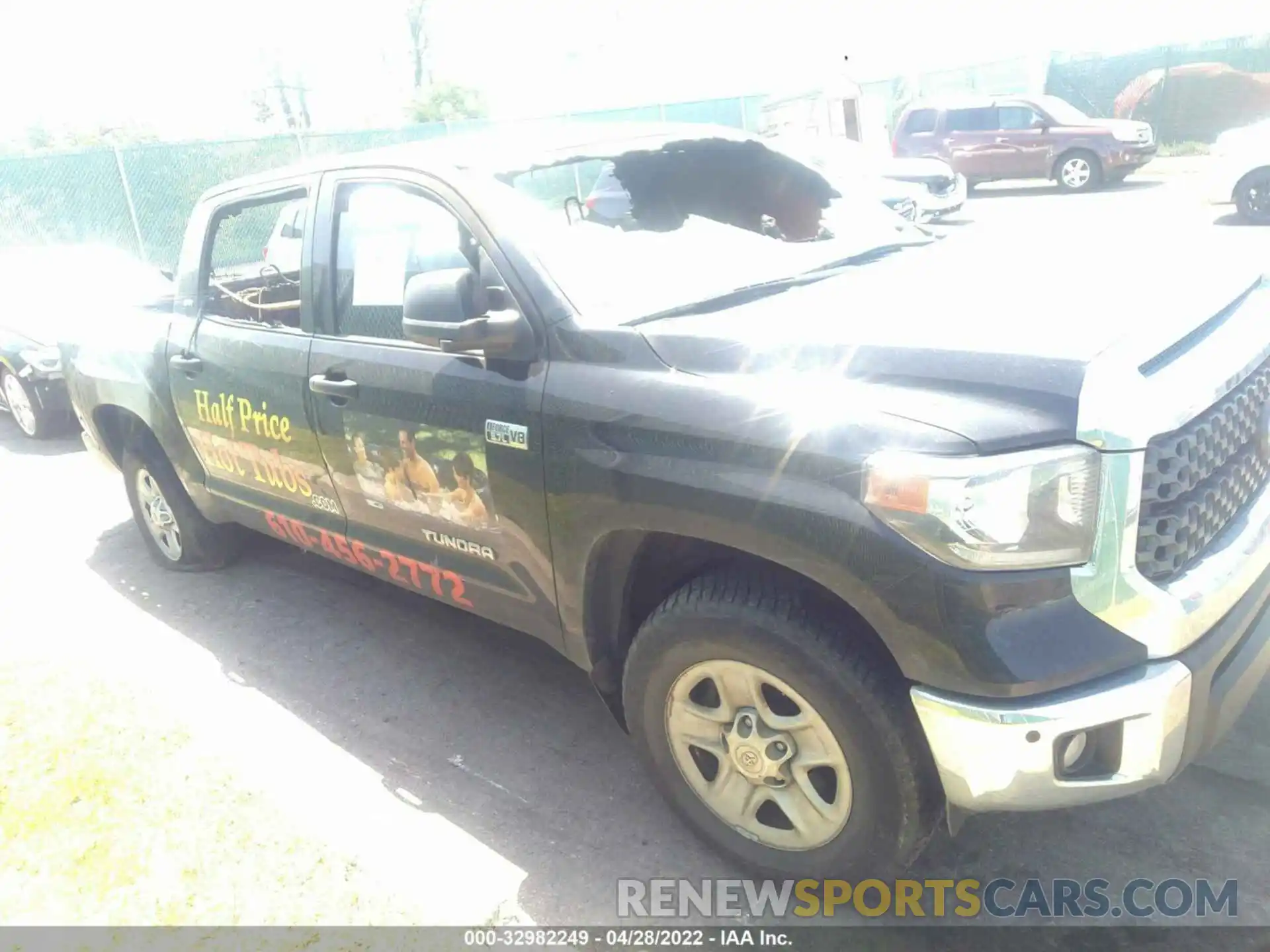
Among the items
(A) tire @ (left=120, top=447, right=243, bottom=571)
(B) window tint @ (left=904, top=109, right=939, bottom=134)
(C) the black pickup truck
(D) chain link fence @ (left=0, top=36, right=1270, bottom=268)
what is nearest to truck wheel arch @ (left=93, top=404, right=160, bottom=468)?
(A) tire @ (left=120, top=447, right=243, bottom=571)

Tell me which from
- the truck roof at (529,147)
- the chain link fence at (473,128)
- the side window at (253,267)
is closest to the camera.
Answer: the truck roof at (529,147)

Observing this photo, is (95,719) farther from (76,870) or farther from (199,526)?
(199,526)

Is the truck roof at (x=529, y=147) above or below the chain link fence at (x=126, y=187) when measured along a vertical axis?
above

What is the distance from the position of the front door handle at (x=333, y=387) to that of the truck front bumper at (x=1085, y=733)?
6.75 ft

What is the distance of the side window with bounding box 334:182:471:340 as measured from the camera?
10.0ft

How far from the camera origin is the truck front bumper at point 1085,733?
1.92 meters

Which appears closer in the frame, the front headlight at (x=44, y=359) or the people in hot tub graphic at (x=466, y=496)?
the people in hot tub graphic at (x=466, y=496)

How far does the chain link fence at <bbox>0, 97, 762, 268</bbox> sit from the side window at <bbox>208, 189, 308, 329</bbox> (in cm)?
1100

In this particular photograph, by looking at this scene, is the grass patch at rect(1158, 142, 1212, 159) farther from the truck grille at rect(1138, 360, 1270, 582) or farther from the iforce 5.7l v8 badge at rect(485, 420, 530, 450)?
the iforce 5.7l v8 badge at rect(485, 420, 530, 450)

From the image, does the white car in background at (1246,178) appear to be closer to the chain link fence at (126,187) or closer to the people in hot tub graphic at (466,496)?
the chain link fence at (126,187)

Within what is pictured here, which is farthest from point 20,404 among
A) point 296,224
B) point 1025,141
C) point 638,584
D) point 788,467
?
point 1025,141

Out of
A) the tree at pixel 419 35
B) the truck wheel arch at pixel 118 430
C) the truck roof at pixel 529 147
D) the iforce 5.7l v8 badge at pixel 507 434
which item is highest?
the tree at pixel 419 35

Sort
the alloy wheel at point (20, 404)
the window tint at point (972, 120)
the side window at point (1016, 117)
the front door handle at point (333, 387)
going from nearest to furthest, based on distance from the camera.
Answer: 1. the front door handle at point (333, 387)
2. the alloy wheel at point (20, 404)
3. the side window at point (1016, 117)
4. the window tint at point (972, 120)

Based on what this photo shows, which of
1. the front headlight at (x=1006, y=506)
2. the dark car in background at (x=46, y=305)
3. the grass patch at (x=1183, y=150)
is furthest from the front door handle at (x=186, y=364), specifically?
the grass patch at (x=1183, y=150)
